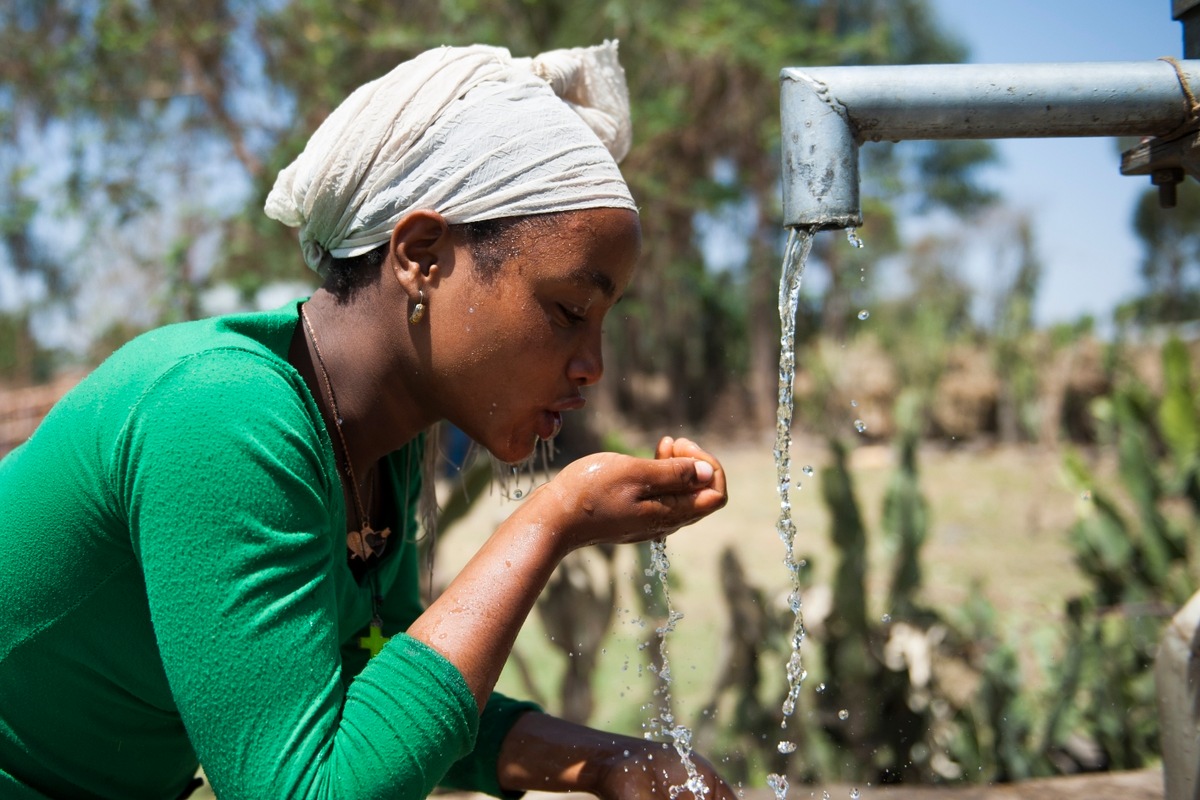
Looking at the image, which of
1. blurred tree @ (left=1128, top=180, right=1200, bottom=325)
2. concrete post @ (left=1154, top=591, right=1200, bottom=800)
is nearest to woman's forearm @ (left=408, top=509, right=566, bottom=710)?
concrete post @ (left=1154, top=591, right=1200, bottom=800)

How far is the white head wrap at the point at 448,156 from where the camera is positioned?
1.35 metres

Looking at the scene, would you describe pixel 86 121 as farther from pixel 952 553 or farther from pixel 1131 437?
pixel 952 553

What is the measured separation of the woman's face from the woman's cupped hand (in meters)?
0.13

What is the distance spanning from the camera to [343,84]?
592 cm

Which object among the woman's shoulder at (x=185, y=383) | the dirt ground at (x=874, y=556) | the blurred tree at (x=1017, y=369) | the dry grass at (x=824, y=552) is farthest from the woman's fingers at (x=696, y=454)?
the blurred tree at (x=1017, y=369)

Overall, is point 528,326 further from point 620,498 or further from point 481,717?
point 481,717

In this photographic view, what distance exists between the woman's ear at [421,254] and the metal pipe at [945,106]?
1.40 feet

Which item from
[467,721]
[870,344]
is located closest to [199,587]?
[467,721]

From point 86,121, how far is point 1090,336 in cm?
1110

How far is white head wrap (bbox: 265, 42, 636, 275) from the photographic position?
135 cm

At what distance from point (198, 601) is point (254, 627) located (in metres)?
0.06

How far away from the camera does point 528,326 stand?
1.35 meters

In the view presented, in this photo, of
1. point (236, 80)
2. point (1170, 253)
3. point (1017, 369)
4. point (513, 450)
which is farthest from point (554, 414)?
point (1170, 253)

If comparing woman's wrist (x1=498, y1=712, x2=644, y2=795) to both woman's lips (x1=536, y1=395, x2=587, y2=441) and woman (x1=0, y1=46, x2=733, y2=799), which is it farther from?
woman's lips (x1=536, y1=395, x2=587, y2=441)
